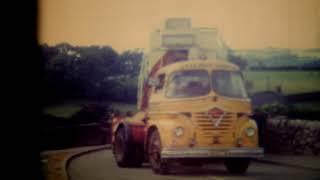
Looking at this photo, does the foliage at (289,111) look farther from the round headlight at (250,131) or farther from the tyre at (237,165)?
the tyre at (237,165)

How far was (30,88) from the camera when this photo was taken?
→ 3.76 metres

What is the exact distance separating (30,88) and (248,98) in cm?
146

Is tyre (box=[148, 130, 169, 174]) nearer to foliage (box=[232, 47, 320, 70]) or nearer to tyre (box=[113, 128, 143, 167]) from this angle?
tyre (box=[113, 128, 143, 167])

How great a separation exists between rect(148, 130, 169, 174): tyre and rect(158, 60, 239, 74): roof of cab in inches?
17.2

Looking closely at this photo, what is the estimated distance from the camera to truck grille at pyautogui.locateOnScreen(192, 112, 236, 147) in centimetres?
367

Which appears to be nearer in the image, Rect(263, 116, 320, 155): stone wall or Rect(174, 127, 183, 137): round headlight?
Rect(174, 127, 183, 137): round headlight

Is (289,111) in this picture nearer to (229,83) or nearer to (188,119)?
(229,83)

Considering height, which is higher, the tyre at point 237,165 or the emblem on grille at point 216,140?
the emblem on grille at point 216,140

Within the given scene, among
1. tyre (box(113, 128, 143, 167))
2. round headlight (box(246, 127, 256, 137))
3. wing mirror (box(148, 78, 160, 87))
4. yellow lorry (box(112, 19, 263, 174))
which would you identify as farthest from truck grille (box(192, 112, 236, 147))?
tyre (box(113, 128, 143, 167))

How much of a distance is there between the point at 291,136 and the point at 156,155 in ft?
3.07

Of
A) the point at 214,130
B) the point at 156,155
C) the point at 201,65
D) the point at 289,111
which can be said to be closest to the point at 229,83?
the point at 201,65

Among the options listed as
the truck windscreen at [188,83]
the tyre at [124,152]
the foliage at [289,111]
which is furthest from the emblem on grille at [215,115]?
the tyre at [124,152]

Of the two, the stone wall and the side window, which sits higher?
the side window

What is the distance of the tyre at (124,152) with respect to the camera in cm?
376
